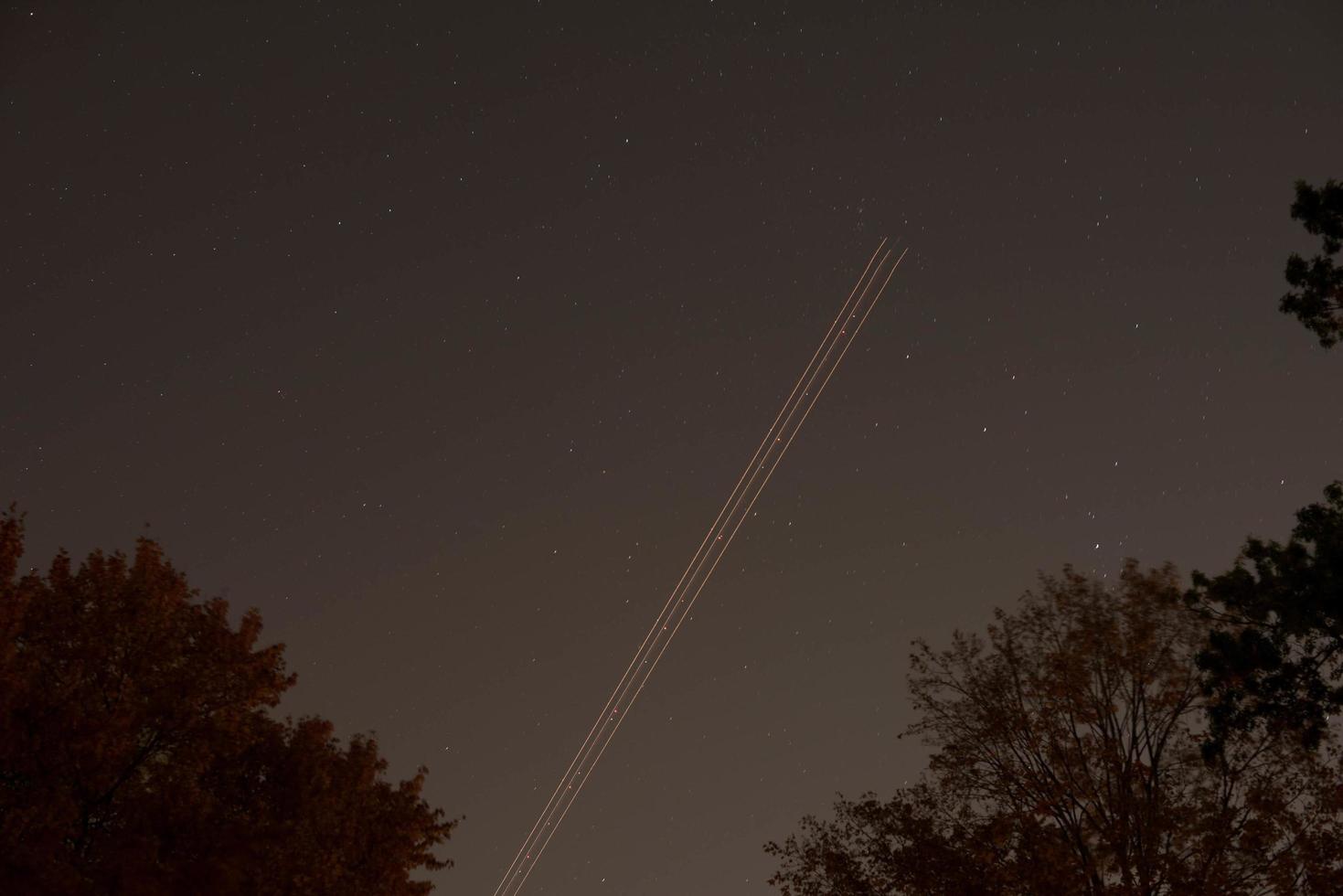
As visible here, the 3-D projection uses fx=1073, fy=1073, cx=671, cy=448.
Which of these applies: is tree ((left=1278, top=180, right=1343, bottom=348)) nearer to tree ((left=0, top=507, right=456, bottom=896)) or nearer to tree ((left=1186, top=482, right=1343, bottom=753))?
tree ((left=1186, top=482, right=1343, bottom=753))

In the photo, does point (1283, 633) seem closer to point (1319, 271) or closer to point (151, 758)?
point (1319, 271)

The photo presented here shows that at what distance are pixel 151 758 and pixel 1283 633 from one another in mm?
20544

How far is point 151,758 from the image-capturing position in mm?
19562

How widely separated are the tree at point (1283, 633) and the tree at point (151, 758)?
16824mm

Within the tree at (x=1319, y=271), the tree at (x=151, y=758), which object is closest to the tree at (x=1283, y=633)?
the tree at (x=1319, y=271)

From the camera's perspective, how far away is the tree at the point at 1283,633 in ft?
60.7

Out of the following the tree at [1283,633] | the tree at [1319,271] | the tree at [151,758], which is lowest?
the tree at [151,758]

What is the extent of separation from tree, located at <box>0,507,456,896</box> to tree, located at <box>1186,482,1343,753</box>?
1682 cm

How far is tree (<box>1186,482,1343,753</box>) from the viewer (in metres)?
18.5

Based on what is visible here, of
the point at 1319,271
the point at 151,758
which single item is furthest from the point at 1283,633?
the point at 151,758

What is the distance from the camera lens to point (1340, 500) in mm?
18828

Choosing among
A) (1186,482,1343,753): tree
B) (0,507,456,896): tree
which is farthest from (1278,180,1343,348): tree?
(0,507,456,896): tree

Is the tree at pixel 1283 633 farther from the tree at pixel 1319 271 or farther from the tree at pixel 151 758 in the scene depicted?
the tree at pixel 151 758

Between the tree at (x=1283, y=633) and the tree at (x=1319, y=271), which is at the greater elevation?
the tree at (x=1319, y=271)
